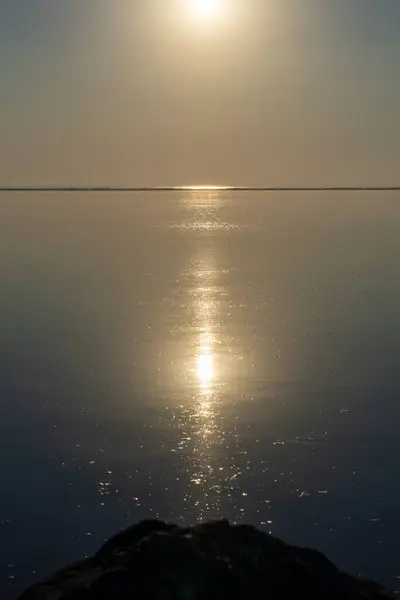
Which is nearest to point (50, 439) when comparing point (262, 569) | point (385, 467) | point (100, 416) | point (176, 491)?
point (100, 416)

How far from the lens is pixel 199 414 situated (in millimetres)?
11242

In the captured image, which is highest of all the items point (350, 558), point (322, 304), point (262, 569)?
point (322, 304)

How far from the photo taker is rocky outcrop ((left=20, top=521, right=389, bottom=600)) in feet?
15.8

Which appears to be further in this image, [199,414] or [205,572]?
[199,414]

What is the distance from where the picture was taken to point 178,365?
1428 cm

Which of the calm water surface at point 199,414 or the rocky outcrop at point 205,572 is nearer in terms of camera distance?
the rocky outcrop at point 205,572

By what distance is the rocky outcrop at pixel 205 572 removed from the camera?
4.83 meters

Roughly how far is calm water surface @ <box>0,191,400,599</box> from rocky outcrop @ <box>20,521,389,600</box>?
1608 mm

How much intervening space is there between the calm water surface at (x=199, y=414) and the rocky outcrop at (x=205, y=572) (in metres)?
1.61

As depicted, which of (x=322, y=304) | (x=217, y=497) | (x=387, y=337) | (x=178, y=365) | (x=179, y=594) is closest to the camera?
(x=179, y=594)

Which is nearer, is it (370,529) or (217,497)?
(370,529)

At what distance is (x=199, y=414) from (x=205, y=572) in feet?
20.8

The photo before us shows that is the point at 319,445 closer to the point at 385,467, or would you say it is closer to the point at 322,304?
the point at 385,467

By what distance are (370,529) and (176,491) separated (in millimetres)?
2119
